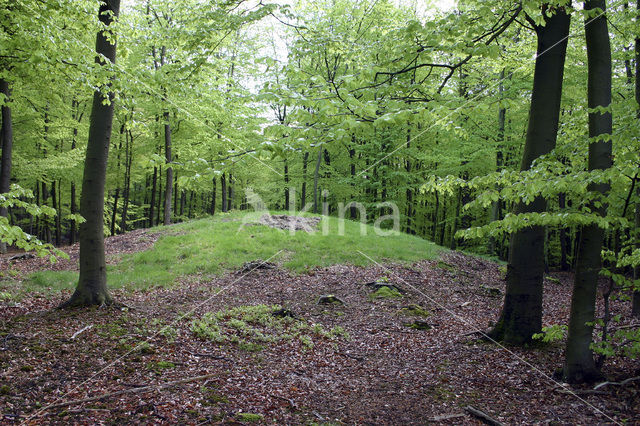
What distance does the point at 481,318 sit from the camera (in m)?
8.56

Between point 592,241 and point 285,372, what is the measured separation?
182 inches

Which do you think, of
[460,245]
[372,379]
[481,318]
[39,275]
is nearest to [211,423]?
[372,379]

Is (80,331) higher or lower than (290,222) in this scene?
lower

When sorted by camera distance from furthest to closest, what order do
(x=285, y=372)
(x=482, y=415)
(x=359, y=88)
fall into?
(x=285, y=372) < (x=359, y=88) < (x=482, y=415)

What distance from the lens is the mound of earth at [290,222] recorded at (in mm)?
17016

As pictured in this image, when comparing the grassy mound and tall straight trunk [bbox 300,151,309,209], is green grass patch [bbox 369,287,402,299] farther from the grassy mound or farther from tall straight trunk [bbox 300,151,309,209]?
tall straight trunk [bbox 300,151,309,209]

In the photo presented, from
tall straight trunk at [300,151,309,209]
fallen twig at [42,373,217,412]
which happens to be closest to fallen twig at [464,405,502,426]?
fallen twig at [42,373,217,412]

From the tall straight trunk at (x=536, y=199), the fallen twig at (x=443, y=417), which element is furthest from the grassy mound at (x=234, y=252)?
the fallen twig at (x=443, y=417)

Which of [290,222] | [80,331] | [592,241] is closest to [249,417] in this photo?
[80,331]

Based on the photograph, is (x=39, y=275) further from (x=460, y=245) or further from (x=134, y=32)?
(x=460, y=245)

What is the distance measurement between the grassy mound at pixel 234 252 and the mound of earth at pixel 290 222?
0.41 m

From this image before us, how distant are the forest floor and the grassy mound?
4.19 feet

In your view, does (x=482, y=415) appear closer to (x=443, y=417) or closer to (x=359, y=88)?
(x=443, y=417)

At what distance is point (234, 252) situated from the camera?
13.6 metres
